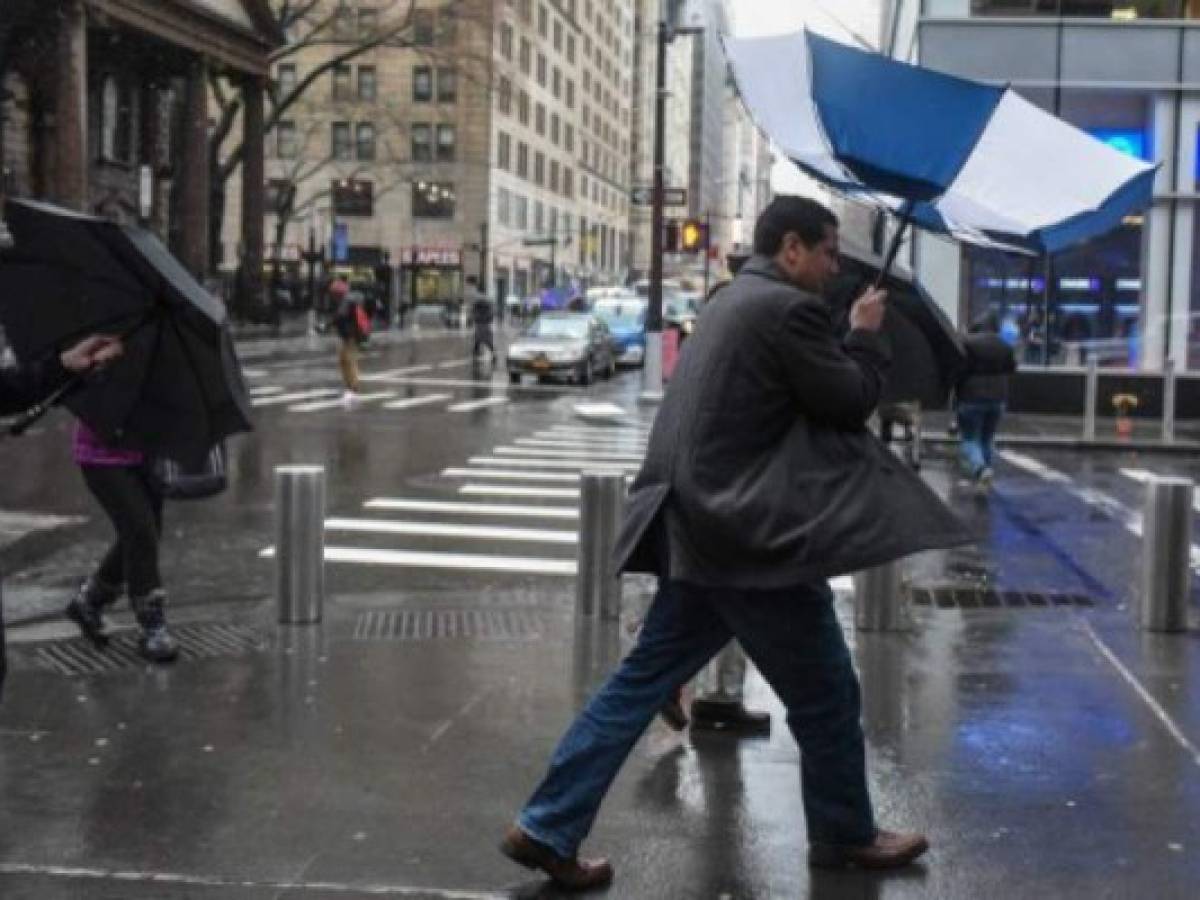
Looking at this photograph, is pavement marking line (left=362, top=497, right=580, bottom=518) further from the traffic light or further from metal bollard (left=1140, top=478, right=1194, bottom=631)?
the traffic light

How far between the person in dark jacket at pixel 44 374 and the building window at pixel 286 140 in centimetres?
8393

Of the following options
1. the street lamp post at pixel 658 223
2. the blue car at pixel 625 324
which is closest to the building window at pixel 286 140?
the blue car at pixel 625 324

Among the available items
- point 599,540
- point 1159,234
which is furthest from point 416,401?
point 599,540

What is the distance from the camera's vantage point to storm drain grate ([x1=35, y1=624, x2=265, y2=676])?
7114 millimetres

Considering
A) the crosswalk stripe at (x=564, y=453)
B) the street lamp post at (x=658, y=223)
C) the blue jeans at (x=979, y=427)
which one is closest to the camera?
the blue jeans at (x=979, y=427)

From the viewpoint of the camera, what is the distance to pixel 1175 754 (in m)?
5.82

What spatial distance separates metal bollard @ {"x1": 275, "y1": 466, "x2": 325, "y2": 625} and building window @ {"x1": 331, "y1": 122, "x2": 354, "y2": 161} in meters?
84.2

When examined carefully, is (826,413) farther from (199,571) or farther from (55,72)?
(55,72)

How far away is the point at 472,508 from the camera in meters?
13.1

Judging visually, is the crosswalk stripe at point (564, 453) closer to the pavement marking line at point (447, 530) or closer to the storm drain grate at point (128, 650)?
the pavement marking line at point (447, 530)

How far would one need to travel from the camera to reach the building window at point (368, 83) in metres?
89.2

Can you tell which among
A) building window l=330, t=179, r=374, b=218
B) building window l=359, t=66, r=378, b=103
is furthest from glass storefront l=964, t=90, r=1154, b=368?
building window l=359, t=66, r=378, b=103

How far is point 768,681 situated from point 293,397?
69.6 feet

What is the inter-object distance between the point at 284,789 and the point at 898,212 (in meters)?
2.93
